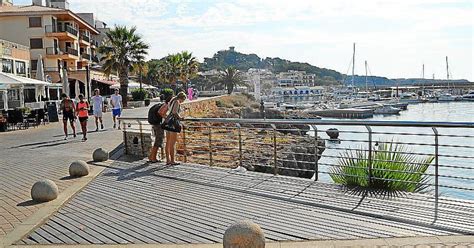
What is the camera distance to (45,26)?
57.7 meters

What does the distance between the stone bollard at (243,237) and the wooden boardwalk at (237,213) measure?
87 cm

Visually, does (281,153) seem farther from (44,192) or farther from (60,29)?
(60,29)

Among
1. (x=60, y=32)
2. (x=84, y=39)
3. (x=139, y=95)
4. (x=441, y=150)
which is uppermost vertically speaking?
(x=84, y=39)

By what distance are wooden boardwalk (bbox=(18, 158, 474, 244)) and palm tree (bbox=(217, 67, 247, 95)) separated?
299 ft

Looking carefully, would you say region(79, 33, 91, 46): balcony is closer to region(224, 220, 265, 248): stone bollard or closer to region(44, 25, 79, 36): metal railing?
region(44, 25, 79, 36): metal railing

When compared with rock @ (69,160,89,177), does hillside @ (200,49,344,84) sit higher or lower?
higher

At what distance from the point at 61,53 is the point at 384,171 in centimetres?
5574

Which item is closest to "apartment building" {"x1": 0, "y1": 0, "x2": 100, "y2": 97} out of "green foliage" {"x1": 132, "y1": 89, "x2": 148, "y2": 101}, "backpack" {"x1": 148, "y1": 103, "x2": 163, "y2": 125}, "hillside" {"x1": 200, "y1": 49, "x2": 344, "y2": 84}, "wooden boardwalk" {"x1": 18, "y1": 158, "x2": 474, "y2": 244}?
"green foliage" {"x1": 132, "y1": 89, "x2": 148, "y2": 101}

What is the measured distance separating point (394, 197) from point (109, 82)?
62.2m

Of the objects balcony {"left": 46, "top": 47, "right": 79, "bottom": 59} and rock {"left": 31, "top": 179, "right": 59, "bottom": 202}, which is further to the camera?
balcony {"left": 46, "top": 47, "right": 79, "bottom": 59}

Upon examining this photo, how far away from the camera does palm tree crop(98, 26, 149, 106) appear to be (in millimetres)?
50094

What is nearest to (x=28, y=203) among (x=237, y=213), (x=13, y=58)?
(x=237, y=213)

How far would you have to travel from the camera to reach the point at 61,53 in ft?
196

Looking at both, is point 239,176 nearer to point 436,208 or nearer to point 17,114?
point 436,208
